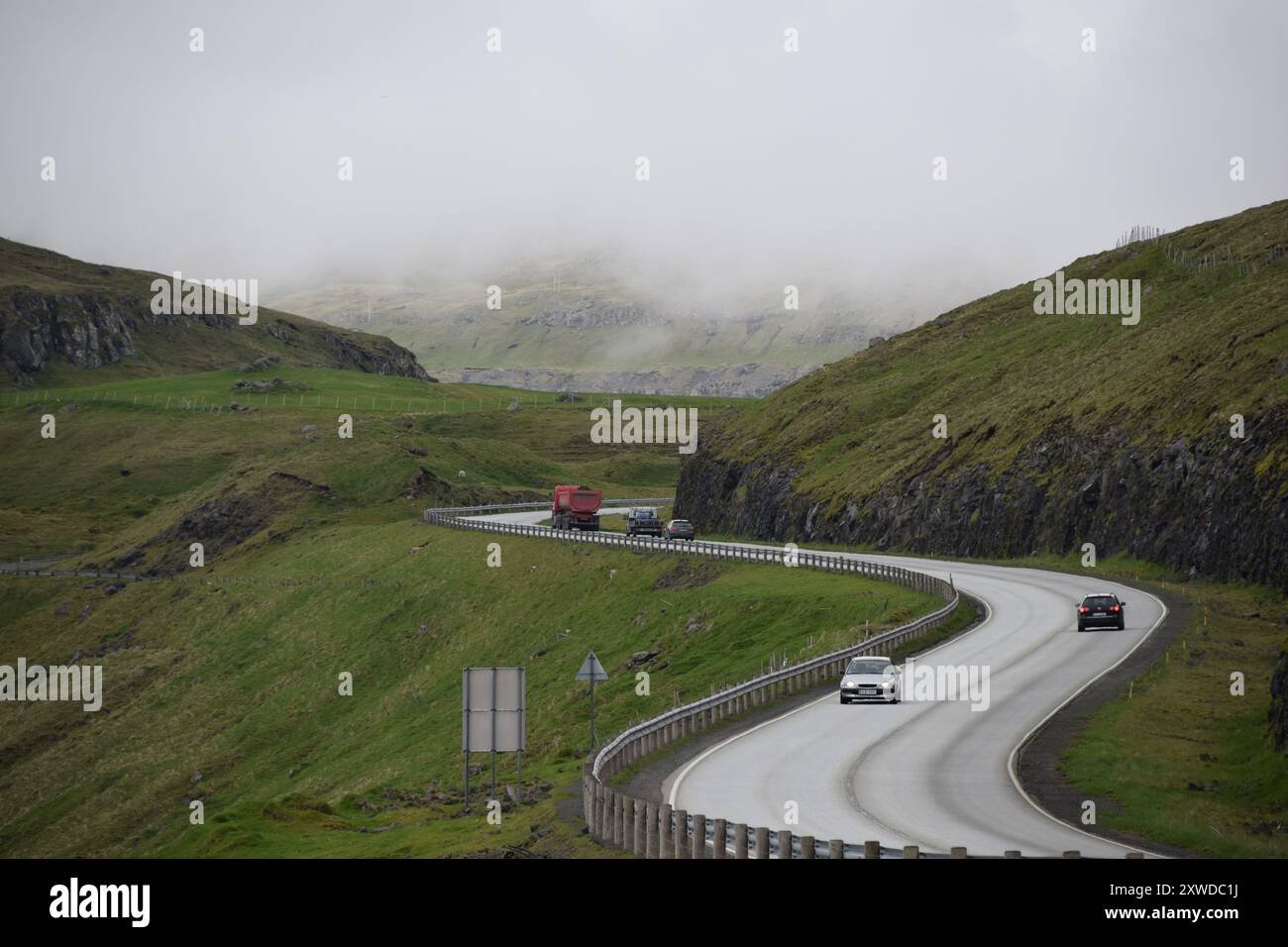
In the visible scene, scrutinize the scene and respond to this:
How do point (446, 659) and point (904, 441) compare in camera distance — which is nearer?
point (446, 659)

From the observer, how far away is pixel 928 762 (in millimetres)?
30000

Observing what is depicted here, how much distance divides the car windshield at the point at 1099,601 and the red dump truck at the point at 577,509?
171 ft

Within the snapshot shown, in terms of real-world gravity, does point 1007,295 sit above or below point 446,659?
above

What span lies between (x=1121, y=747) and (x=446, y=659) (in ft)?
145

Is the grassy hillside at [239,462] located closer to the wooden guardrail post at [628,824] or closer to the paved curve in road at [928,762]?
the paved curve in road at [928,762]

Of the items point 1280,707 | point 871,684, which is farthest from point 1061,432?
point 1280,707

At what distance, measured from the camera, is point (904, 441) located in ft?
319

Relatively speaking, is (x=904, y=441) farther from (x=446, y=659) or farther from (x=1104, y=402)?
(x=446, y=659)

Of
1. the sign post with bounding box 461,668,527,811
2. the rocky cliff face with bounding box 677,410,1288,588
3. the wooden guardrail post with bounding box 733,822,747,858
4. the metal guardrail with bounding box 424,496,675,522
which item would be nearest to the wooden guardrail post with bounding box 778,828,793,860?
the wooden guardrail post with bounding box 733,822,747,858

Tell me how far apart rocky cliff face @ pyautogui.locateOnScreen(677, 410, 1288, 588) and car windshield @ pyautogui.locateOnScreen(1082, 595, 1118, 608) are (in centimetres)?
811

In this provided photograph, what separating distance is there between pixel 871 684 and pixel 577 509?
60461 millimetres

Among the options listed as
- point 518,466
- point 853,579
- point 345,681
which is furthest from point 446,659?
point 518,466

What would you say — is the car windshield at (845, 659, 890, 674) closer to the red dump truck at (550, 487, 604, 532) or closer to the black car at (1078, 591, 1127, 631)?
the black car at (1078, 591, 1127, 631)
